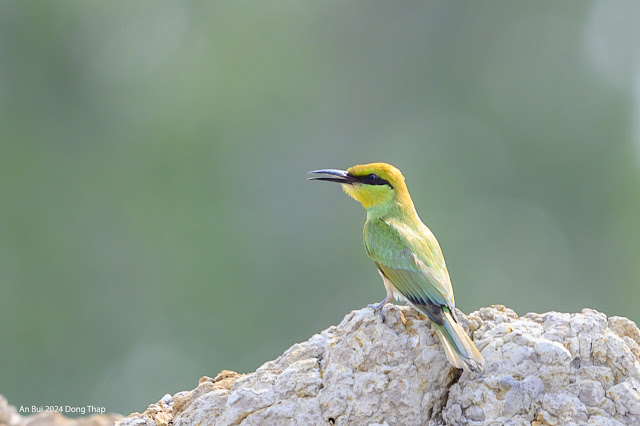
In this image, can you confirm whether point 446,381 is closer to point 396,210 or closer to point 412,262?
point 412,262

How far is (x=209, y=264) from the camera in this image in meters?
15.7

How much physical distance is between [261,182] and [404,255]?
42.7ft

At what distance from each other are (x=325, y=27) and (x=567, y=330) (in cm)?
1939

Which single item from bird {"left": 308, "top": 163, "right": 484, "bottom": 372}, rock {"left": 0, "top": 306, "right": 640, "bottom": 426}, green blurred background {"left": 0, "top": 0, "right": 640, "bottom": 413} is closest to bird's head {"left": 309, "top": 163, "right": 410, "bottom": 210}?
bird {"left": 308, "top": 163, "right": 484, "bottom": 372}

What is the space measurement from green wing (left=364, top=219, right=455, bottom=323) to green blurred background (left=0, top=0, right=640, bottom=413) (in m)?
A: 9.36

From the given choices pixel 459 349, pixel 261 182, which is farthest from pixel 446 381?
pixel 261 182

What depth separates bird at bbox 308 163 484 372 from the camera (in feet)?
11.3

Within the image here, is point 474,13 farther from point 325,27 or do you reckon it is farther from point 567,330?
point 567,330

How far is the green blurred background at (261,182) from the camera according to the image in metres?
15.1

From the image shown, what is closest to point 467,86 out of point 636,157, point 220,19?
point 636,157

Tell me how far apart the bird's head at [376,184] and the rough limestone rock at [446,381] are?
0.97 m

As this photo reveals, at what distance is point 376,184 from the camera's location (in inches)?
180

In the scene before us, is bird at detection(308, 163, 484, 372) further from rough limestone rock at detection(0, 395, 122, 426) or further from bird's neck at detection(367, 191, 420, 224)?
rough limestone rock at detection(0, 395, 122, 426)

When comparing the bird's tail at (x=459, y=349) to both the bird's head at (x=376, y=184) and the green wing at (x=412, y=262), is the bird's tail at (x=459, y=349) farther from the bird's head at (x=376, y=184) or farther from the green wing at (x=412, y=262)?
the bird's head at (x=376, y=184)
